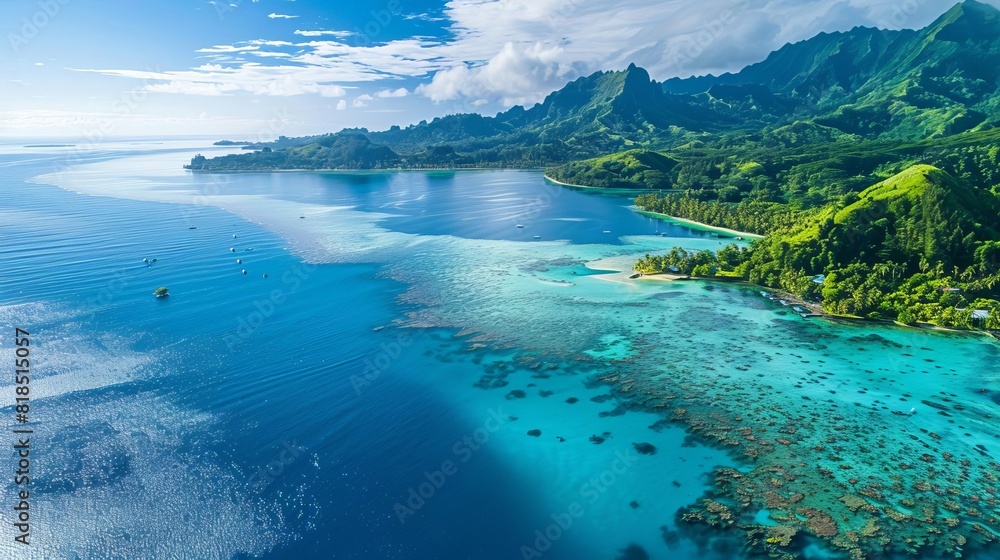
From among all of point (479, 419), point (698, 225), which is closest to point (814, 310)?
point (479, 419)

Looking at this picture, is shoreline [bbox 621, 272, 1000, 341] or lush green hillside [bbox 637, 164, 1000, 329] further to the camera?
lush green hillside [bbox 637, 164, 1000, 329]

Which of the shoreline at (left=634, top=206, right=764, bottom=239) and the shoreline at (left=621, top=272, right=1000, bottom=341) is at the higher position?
the shoreline at (left=634, top=206, right=764, bottom=239)

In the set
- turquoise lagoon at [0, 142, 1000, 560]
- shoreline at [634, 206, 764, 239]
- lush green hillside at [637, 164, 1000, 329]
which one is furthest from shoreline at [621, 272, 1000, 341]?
shoreline at [634, 206, 764, 239]

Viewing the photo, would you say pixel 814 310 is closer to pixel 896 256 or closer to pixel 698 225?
pixel 896 256

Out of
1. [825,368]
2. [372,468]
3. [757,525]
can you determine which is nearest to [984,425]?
[825,368]

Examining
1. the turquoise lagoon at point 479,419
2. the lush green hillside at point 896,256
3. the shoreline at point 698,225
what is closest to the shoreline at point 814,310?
the lush green hillside at point 896,256

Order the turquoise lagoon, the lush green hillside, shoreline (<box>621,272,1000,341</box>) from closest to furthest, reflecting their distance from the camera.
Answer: the turquoise lagoon < shoreline (<box>621,272,1000,341</box>) < the lush green hillside

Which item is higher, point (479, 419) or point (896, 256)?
point (896, 256)

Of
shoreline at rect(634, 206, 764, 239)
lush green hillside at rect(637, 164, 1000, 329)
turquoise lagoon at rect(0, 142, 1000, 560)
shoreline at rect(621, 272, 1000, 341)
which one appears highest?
lush green hillside at rect(637, 164, 1000, 329)

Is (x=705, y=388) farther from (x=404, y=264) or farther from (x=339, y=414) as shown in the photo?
(x=404, y=264)

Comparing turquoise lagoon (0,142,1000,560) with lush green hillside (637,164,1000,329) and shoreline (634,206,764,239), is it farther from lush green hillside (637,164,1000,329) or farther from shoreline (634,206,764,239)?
shoreline (634,206,764,239)
